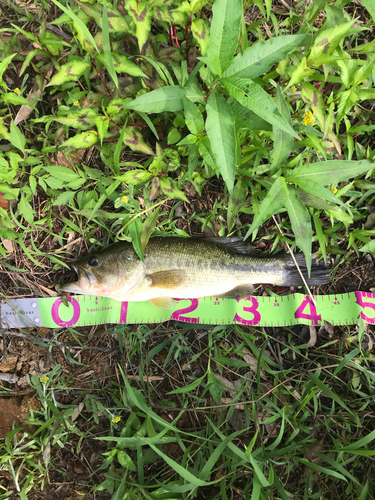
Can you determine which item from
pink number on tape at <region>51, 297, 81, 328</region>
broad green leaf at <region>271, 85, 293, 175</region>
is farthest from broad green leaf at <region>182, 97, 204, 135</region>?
pink number on tape at <region>51, 297, 81, 328</region>

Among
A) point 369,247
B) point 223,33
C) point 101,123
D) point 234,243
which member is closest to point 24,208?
point 101,123

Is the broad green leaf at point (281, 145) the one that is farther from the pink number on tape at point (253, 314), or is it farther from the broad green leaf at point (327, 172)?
the pink number on tape at point (253, 314)

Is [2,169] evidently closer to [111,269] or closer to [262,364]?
[111,269]

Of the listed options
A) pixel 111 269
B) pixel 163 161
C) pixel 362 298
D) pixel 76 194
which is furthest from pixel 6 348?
pixel 362 298

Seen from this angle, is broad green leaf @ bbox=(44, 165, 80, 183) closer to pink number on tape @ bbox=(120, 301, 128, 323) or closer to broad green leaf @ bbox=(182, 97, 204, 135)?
broad green leaf @ bbox=(182, 97, 204, 135)

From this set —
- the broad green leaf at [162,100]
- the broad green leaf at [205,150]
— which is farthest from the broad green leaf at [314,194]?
the broad green leaf at [162,100]

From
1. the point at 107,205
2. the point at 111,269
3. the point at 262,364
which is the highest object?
the point at 107,205

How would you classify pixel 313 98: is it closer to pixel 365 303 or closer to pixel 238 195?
pixel 238 195
